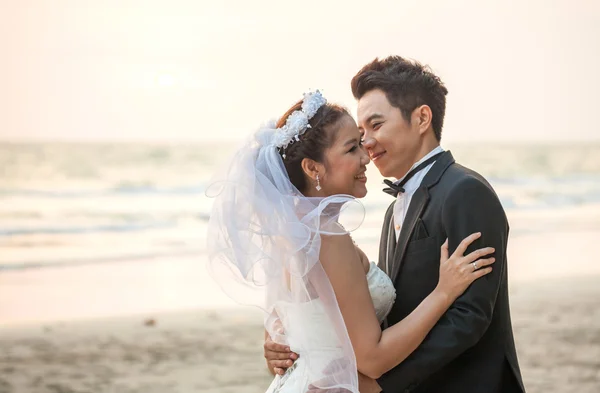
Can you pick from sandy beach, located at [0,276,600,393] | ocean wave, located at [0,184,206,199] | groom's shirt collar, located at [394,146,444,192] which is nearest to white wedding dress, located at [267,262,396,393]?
groom's shirt collar, located at [394,146,444,192]

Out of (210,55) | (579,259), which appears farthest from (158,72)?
(579,259)

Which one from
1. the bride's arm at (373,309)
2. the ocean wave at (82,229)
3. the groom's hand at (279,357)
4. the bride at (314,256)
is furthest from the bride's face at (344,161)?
the ocean wave at (82,229)

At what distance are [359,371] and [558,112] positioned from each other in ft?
54.1

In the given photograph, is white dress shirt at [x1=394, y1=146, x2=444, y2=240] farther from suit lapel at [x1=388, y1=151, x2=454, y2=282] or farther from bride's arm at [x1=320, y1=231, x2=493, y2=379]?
bride's arm at [x1=320, y1=231, x2=493, y2=379]

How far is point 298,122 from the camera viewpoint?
2617 mm

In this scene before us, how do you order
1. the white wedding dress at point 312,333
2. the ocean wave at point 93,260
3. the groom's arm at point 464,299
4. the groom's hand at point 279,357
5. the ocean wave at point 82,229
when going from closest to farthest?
the groom's arm at point 464,299
the white wedding dress at point 312,333
the groom's hand at point 279,357
the ocean wave at point 93,260
the ocean wave at point 82,229

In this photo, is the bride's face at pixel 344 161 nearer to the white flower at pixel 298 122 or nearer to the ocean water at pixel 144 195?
the white flower at pixel 298 122

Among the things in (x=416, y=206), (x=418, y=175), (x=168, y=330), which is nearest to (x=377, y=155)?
(x=418, y=175)

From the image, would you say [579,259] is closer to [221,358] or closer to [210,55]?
[221,358]

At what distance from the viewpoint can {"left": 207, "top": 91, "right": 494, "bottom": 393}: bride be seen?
2.51 meters

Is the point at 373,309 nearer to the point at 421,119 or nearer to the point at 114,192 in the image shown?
the point at 421,119

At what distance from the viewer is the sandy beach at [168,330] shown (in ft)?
22.2

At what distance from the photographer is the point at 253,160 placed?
2650 mm

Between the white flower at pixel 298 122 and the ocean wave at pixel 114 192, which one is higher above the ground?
the ocean wave at pixel 114 192
